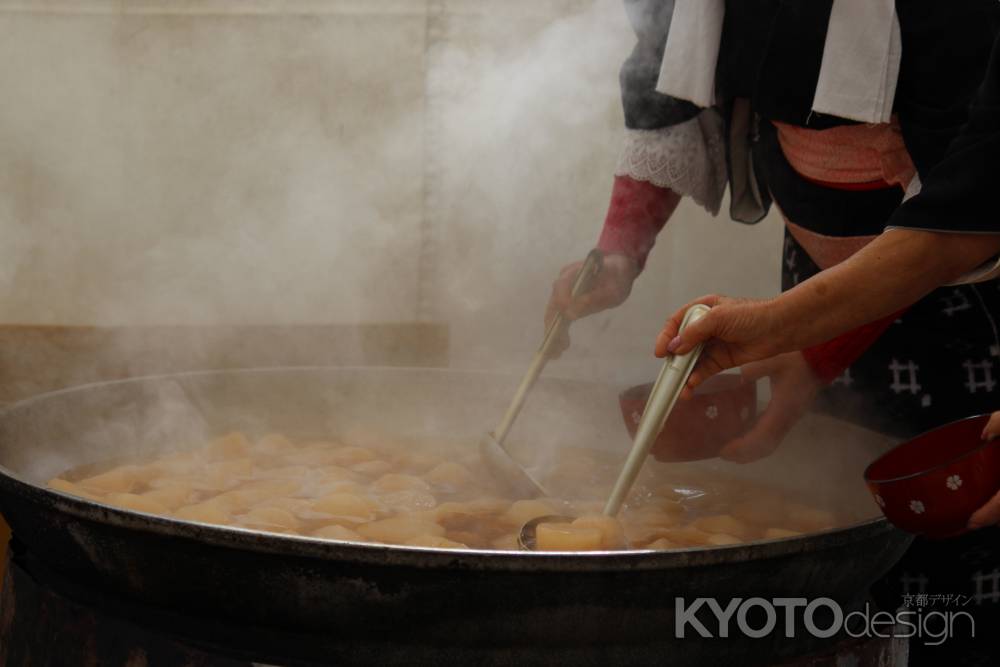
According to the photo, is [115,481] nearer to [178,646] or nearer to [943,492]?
[178,646]

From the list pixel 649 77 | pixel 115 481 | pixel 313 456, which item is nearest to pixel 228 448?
pixel 313 456

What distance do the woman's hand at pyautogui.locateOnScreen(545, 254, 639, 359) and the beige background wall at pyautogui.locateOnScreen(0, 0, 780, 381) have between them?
1103 mm

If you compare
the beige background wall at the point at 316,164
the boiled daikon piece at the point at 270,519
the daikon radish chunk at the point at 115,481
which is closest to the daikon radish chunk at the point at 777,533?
the boiled daikon piece at the point at 270,519

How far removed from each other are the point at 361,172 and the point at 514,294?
643 mm

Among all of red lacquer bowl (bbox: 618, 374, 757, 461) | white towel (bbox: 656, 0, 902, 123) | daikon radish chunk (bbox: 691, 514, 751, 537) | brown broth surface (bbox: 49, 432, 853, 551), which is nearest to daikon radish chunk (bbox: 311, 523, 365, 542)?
brown broth surface (bbox: 49, 432, 853, 551)

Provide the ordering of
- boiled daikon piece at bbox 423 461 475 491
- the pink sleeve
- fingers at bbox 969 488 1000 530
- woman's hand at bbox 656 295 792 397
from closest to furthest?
fingers at bbox 969 488 1000 530 < woman's hand at bbox 656 295 792 397 < boiled daikon piece at bbox 423 461 475 491 < the pink sleeve

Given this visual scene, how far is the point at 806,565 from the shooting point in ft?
3.72

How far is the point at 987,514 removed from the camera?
1.15 metres

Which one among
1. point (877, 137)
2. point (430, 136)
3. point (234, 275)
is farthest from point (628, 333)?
point (877, 137)

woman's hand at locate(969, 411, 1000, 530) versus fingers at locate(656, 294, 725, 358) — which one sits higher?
fingers at locate(656, 294, 725, 358)

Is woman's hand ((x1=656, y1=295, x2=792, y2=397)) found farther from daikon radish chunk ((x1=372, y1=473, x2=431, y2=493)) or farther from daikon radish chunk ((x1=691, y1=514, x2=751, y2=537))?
daikon radish chunk ((x1=372, y1=473, x2=431, y2=493))

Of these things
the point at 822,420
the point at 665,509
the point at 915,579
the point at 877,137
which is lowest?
the point at 915,579

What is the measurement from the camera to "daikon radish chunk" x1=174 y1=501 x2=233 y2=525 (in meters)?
1.45

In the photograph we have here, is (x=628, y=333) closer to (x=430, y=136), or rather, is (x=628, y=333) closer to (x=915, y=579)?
(x=430, y=136)
